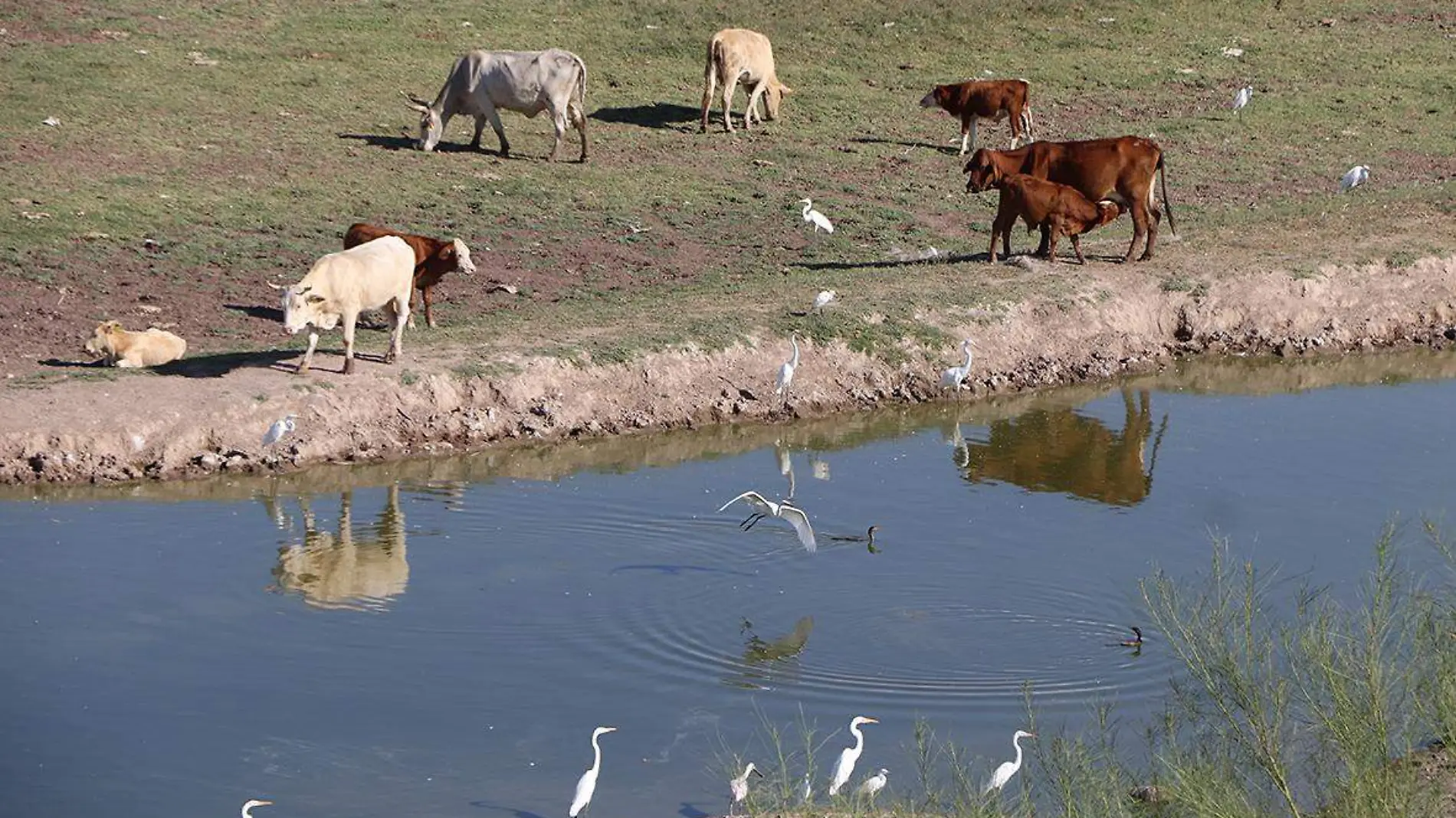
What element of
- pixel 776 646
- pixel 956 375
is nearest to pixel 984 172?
pixel 956 375

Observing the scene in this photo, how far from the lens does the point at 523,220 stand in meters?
23.2

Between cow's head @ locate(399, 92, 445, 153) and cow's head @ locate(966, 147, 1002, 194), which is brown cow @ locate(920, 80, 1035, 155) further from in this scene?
cow's head @ locate(399, 92, 445, 153)

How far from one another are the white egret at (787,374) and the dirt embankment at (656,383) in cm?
11

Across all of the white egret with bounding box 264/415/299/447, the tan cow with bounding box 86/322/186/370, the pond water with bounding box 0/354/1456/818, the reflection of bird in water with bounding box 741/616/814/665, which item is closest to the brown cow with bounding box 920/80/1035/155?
the pond water with bounding box 0/354/1456/818

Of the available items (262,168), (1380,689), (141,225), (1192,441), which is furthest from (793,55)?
(1380,689)

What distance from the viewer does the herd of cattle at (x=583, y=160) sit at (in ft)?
55.9

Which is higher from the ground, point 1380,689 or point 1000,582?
point 1380,689

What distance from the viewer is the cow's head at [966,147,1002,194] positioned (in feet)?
73.7

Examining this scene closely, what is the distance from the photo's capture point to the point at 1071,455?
686 inches

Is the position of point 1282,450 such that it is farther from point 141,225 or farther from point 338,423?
point 141,225

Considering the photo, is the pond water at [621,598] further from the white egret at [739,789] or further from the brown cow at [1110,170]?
the brown cow at [1110,170]

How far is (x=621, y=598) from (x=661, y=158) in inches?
569

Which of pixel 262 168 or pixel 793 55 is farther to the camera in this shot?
pixel 793 55

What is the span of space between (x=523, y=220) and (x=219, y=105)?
19.4ft
